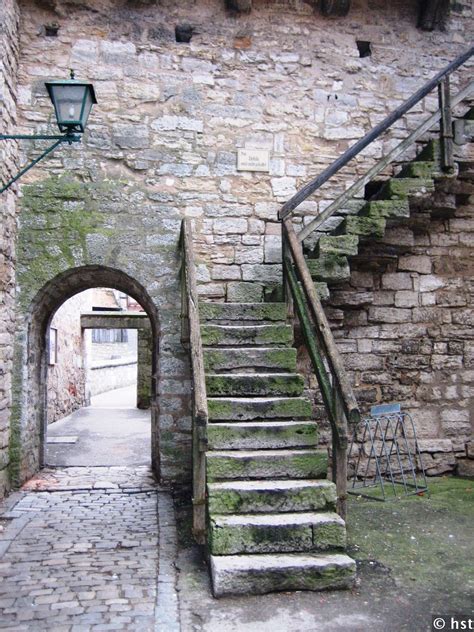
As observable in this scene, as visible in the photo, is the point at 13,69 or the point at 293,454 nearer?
the point at 293,454

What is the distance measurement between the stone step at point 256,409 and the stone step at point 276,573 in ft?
3.66

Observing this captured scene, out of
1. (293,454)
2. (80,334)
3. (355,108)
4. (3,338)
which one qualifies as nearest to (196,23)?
(355,108)

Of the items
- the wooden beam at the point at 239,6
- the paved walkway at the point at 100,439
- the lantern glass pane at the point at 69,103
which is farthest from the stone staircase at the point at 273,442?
the paved walkway at the point at 100,439

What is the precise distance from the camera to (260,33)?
21.3 ft

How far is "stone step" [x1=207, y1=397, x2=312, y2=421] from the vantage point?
14.2 ft

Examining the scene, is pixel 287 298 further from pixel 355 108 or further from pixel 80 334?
pixel 80 334

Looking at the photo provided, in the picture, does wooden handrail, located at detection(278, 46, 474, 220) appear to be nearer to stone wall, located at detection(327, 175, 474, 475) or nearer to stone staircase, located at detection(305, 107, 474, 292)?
stone staircase, located at detection(305, 107, 474, 292)

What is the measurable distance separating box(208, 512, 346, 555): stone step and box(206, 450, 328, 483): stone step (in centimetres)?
38

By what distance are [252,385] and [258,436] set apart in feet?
1.71

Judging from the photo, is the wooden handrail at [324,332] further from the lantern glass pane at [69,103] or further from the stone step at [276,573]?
the lantern glass pane at [69,103]

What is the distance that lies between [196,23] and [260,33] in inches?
28.6

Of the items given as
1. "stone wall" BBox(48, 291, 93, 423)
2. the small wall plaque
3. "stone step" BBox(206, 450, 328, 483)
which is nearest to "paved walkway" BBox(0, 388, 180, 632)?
"stone step" BBox(206, 450, 328, 483)

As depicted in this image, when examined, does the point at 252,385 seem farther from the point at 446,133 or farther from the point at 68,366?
the point at 68,366

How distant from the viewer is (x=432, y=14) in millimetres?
6641
